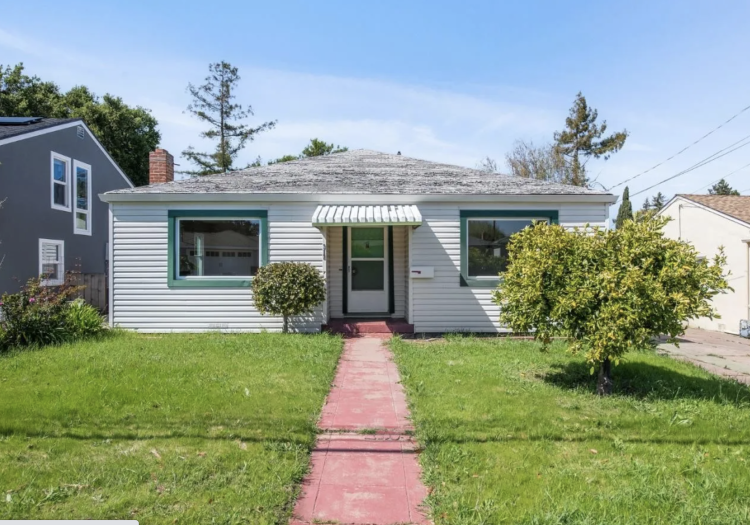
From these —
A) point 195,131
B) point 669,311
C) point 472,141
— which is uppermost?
point 195,131

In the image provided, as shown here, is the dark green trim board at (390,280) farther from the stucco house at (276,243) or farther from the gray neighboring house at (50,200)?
the gray neighboring house at (50,200)

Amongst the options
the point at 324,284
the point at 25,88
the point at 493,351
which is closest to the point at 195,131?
the point at 25,88

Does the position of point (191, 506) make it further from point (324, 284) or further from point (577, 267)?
point (324, 284)

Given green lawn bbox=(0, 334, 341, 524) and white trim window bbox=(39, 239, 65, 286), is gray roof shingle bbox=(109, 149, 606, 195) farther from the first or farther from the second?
white trim window bbox=(39, 239, 65, 286)

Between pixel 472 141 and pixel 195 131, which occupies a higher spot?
pixel 195 131

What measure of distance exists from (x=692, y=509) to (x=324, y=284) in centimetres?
750

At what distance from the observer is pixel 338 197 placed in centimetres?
1009

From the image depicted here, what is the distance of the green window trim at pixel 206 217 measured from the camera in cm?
1008

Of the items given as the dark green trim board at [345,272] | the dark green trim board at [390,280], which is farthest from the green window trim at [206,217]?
the dark green trim board at [390,280]

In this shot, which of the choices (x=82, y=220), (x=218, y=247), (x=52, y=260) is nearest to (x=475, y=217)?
(x=218, y=247)

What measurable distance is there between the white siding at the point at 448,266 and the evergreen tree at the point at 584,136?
25.9 m

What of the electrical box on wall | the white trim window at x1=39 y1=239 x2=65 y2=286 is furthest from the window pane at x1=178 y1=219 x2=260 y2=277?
the white trim window at x1=39 y1=239 x2=65 y2=286

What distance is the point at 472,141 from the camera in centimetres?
2516

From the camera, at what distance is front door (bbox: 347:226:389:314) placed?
11.1 meters
